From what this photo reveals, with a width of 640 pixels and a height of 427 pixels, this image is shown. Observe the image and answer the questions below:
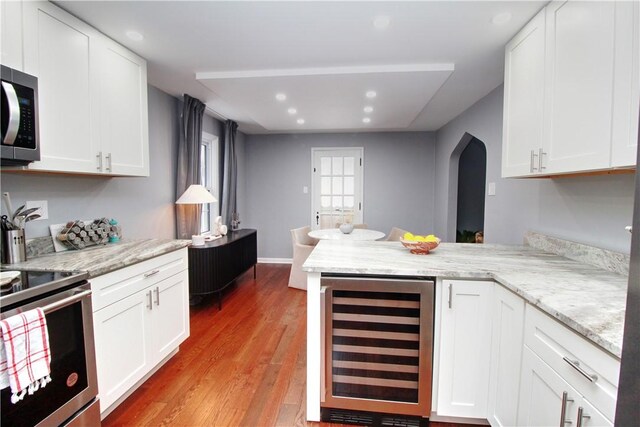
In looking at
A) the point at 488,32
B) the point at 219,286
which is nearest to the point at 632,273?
the point at 488,32

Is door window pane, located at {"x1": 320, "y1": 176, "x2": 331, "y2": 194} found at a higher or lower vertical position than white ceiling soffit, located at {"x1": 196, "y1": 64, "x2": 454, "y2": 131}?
lower

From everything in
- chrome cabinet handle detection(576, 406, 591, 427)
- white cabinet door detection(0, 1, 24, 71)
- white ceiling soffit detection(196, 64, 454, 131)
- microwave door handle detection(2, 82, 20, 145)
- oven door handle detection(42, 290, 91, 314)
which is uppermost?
white ceiling soffit detection(196, 64, 454, 131)

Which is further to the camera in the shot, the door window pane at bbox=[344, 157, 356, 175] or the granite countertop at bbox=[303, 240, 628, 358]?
the door window pane at bbox=[344, 157, 356, 175]

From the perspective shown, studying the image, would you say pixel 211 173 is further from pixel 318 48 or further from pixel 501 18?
pixel 501 18

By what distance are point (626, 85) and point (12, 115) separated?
8.55 ft

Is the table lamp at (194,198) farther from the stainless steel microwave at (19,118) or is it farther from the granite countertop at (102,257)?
the stainless steel microwave at (19,118)

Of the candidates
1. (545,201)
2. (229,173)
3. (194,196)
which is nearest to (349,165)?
(229,173)

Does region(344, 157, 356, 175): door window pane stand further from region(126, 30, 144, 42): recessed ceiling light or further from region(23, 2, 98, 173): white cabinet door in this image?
region(23, 2, 98, 173): white cabinet door

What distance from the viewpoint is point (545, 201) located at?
2.18 meters

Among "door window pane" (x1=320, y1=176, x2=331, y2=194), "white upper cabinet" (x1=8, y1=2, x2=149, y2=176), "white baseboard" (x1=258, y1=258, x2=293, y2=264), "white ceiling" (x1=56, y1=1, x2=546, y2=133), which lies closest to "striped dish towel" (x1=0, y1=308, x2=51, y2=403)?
"white upper cabinet" (x1=8, y1=2, x2=149, y2=176)

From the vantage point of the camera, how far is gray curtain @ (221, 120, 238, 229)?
439 centimetres

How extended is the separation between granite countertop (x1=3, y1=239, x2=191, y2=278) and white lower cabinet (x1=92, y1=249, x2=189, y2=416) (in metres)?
0.05

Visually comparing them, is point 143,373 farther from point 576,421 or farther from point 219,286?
point 576,421

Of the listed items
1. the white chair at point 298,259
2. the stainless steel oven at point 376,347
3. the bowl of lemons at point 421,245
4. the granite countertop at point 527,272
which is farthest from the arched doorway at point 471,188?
the stainless steel oven at point 376,347
